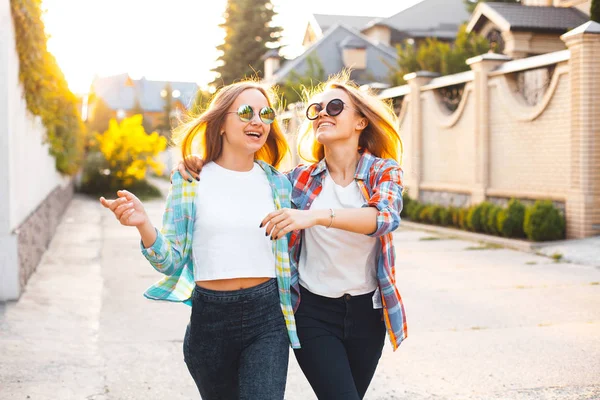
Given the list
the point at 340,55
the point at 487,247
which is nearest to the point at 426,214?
the point at 487,247

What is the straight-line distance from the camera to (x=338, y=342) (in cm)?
298

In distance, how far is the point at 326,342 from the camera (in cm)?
295

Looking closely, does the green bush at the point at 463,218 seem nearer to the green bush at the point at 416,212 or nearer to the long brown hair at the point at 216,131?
the green bush at the point at 416,212

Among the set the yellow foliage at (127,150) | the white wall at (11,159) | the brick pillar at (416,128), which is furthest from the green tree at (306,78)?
the white wall at (11,159)

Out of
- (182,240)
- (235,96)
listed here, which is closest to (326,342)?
(182,240)

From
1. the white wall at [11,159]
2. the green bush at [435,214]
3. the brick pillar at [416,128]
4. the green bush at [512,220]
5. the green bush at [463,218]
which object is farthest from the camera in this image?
the brick pillar at [416,128]

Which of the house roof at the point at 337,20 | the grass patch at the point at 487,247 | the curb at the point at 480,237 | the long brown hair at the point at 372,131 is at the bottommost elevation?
the grass patch at the point at 487,247

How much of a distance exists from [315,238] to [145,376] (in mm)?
2390

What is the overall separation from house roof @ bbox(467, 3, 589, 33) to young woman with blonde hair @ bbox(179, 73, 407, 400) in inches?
764

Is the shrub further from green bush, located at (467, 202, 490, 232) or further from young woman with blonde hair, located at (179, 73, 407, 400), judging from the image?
young woman with blonde hair, located at (179, 73, 407, 400)

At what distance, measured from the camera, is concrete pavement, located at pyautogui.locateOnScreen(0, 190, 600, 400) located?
4.70 meters

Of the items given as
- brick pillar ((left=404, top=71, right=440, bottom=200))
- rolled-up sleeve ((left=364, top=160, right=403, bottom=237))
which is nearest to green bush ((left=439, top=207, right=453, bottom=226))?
brick pillar ((left=404, top=71, right=440, bottom=200))

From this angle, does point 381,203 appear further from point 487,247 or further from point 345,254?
point 487,247

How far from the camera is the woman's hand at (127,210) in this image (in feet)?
8.73
